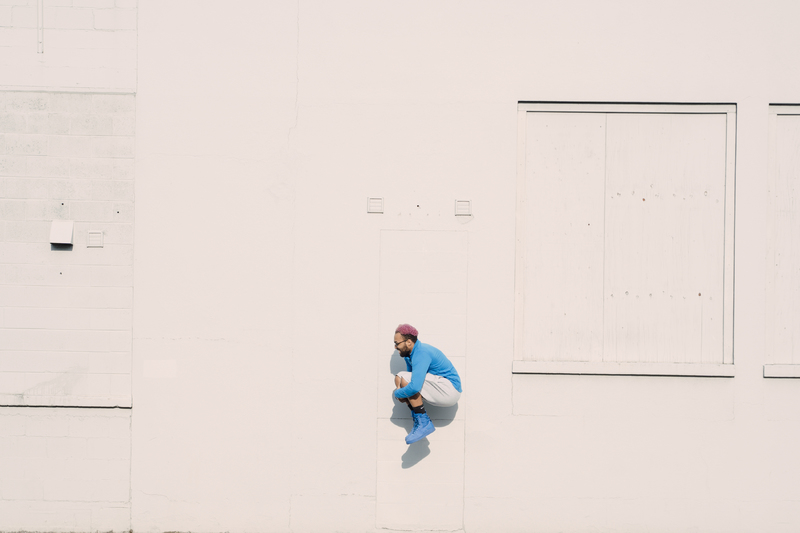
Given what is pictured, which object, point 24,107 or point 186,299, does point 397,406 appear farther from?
point 24,107

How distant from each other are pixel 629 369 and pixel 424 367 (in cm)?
201

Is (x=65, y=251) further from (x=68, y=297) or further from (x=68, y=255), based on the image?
(x=68, y=297)

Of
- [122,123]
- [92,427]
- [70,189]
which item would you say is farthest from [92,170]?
[92,427]

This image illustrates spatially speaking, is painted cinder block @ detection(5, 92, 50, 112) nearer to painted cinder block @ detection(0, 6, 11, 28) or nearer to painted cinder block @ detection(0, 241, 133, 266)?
painted cinder block @ detection(0, 6, 11, 28)

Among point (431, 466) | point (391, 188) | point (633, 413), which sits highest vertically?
point (391, 188)

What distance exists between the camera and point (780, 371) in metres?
5.74

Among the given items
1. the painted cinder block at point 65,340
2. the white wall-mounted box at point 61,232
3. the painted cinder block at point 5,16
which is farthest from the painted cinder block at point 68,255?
the painted cinder block at point 5,16

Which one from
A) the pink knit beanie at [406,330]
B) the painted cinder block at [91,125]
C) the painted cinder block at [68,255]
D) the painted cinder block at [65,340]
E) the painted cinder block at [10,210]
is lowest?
the painted cinder block at [65,340]

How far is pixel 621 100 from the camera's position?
5.75 m

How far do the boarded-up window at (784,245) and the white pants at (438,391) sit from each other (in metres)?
3.13

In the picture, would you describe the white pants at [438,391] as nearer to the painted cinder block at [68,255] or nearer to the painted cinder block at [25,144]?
the painted cinder block at [68,255]

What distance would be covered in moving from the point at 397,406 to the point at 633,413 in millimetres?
2241

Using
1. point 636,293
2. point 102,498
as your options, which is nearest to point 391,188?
point 636,293

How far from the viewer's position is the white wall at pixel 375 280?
5.72 meters
